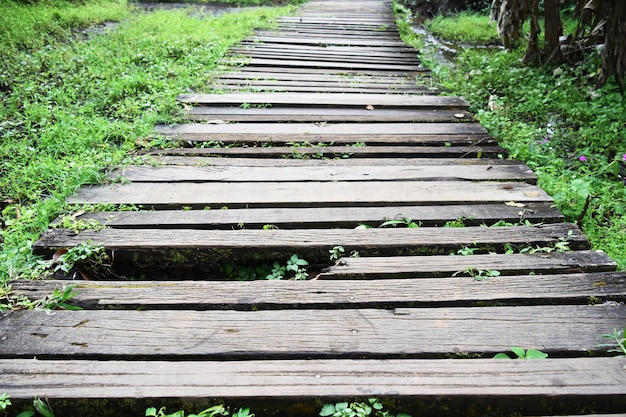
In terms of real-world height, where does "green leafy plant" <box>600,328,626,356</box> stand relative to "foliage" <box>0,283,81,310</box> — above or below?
above

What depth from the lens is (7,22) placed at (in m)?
7.23

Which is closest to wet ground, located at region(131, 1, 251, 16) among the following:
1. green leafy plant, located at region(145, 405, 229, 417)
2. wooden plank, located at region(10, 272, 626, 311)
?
wooden plank, located at region(10, 272, 626, 311)

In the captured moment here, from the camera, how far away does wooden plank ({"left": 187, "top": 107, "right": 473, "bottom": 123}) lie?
4195 mm

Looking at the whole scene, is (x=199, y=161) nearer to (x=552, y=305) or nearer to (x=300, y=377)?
(x=300, y=377)

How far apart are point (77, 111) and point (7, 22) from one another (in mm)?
4246

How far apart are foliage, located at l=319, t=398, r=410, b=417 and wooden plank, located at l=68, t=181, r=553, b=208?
1.35m

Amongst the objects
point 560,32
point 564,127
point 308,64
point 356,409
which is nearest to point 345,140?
point 356,409

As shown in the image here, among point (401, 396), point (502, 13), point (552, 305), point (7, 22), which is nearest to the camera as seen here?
point (401, 396)

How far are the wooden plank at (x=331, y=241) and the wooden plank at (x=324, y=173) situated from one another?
0.66m

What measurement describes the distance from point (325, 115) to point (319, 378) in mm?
3045

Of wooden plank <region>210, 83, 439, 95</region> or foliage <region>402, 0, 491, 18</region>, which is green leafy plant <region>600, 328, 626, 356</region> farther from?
foliage <region>402, 0, 491, 18</region>

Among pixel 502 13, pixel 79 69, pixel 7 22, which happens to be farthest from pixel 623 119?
pixel 7 22

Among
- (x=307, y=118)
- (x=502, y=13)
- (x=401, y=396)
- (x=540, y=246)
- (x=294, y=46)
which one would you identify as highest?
(x=502, y=13)

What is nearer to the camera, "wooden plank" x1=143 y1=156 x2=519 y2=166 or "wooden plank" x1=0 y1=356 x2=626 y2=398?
"wooden plank" x1=0 y1=356 x2=626 y2=398
